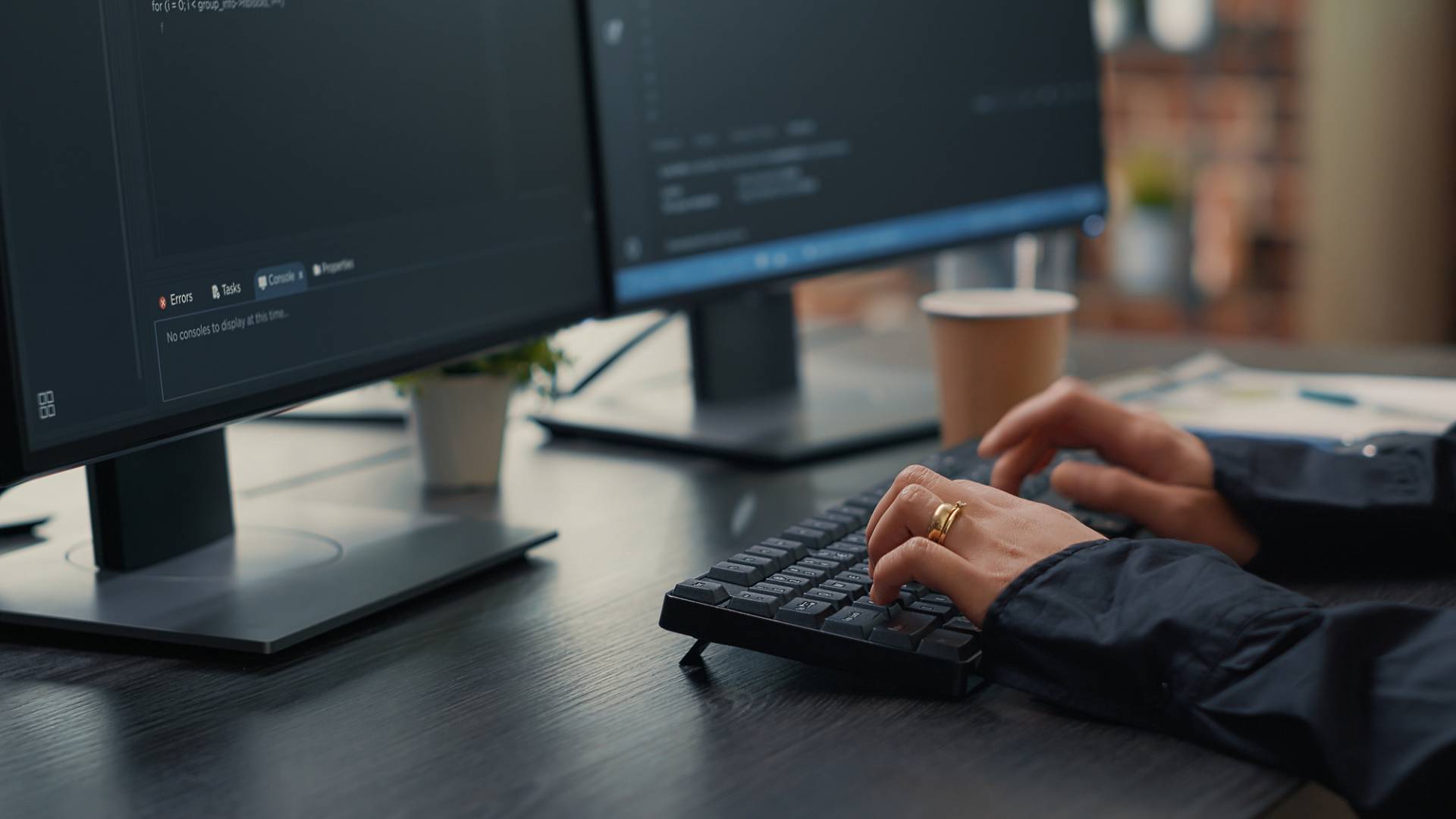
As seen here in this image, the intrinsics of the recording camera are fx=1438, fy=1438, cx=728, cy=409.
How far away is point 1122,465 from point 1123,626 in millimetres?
317

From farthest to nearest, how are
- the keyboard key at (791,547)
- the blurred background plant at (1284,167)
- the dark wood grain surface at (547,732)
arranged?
the blurred background plant at (1284,167)
the keyboard key at (791,547)
the dark wood grain surface at (547,732)

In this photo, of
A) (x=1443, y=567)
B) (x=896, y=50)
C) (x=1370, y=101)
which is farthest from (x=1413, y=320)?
(x=1443, y=567)

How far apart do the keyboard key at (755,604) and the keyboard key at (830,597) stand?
2cm

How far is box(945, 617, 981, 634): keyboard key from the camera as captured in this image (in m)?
0.70

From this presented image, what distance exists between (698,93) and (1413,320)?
310cm

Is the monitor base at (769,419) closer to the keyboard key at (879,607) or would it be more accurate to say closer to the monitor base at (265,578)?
the monitor base at (265,578)

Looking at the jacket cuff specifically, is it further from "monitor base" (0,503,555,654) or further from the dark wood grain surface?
"monitor base" (0,503,555,654)

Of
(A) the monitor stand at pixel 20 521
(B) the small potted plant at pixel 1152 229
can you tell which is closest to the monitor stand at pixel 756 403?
(A) the monitor stand at pixel 20 521

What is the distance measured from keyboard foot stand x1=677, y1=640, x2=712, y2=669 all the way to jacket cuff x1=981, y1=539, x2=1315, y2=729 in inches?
5.6

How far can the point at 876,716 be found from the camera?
67 cm

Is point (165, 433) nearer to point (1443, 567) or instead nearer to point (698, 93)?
point (698, 93)

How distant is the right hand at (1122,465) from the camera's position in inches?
35.2

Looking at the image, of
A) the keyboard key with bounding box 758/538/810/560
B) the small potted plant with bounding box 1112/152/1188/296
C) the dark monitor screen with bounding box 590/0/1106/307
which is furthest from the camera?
the small potted plant with bounding box 1112/152/1188/296

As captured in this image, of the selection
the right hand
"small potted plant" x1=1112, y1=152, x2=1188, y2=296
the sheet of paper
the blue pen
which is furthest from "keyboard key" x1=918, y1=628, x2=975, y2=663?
"small potted plant" x1=1112, y1=152, x2=1188, y2=296
